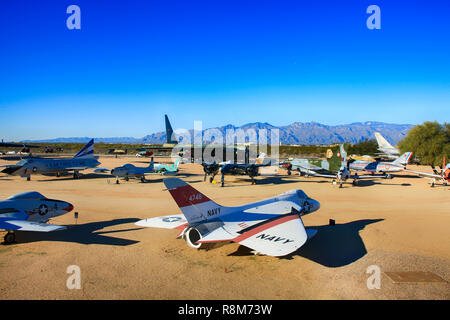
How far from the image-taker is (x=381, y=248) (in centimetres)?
1250

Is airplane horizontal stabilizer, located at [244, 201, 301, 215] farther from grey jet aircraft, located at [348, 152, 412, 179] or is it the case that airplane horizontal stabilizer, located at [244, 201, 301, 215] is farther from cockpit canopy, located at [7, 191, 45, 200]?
grey jet aircraft, located at [348, 152, 412, 179]

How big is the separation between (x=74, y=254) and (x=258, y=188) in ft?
69.9

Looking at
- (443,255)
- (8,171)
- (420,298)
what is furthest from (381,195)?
(8,171)

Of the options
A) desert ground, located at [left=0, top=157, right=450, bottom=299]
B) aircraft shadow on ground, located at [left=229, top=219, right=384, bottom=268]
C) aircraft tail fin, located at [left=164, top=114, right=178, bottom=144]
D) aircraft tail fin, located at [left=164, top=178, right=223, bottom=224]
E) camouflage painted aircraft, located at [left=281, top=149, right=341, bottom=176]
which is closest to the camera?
desert ground, located at [left=0, top=157, right=450, bottom=299]

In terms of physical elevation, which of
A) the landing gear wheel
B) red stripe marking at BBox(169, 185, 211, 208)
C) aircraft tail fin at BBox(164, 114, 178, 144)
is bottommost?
the landing gear wheel

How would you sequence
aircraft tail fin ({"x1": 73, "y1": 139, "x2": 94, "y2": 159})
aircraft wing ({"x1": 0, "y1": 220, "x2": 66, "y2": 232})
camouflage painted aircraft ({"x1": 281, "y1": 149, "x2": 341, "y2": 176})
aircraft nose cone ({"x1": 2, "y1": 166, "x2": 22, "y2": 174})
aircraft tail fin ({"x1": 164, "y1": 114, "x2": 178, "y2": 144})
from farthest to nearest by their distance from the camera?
aircraft tail fin ({"x1": 164, "y1": 114, "x2": 178, "y2": 144}) < aircraft tail fin ({"x1": 73, "y1": 139, "x2": 94, "y2": 159}) < camouflage painted aircraft ({"x1": 281, "y1": 149, "x2": 341, "y2": 176}) < aircraft nose cone ({"x1": 2, "y1": 166, "x2": 22, "y2": 174}) < aircraft wing ({"x1": 0, "y1": 220, "x2": 66, "y2": 232})

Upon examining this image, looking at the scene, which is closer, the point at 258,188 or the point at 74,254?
the point at 74,254

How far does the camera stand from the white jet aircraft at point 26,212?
35.7 feet

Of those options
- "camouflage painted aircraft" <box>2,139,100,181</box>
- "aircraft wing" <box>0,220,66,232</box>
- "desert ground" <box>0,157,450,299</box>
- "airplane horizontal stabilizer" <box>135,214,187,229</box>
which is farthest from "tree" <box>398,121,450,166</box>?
"aircraft wing" <box>0,220,66,232</box>

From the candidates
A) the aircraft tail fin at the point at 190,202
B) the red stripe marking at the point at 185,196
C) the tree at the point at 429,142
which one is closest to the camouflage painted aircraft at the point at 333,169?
the aircraft tail fin at the point at 190,202

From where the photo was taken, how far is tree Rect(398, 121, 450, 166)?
6006 centimetres

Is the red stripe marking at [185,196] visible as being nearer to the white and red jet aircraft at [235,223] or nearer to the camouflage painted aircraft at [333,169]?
the white and red jet aircraft at [235,223]

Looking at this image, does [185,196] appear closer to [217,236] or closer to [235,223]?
[217,236]
